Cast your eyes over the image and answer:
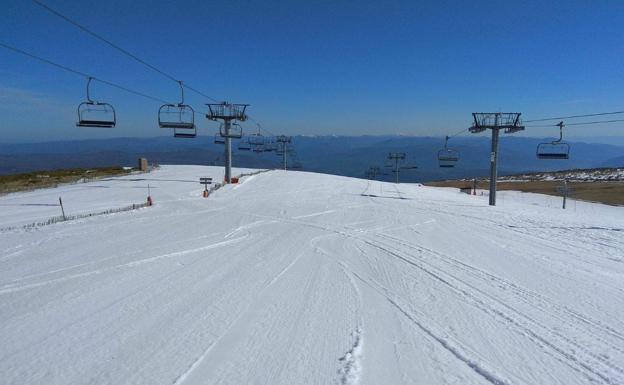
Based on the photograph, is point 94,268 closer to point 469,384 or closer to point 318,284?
point 318,284

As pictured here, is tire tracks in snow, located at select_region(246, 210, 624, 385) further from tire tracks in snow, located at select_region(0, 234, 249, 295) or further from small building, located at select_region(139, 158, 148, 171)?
small building, located at select_region(139, 158, 148, 171)

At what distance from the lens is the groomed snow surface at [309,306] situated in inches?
179

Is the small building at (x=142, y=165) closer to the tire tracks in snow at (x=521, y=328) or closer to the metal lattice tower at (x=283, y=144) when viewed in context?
the metal lattice tower at (x=283, y=144)

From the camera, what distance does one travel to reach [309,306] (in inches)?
257

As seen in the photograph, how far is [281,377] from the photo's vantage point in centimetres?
435

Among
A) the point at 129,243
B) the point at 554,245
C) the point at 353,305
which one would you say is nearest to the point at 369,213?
the point at 554,245

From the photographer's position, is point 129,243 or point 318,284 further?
point 129,243

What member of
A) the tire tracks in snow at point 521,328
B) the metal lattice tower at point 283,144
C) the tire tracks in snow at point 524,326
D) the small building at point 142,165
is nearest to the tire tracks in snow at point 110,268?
the tire tracks in snow at point 521,328

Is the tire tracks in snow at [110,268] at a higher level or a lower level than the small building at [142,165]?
lower

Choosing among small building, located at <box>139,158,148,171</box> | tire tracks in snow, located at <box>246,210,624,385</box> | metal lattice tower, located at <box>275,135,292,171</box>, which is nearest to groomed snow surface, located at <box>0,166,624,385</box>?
tire tracks in snow, located at <box>246,210,624,385</box>

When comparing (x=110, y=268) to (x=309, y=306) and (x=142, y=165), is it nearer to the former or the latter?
(x=309, y=306)

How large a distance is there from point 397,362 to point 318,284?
3196mm

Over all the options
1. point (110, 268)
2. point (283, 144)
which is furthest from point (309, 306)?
point (283, 144)

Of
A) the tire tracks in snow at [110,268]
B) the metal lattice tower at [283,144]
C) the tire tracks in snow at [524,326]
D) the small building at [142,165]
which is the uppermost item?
the metal lattice tower at [283,144]
